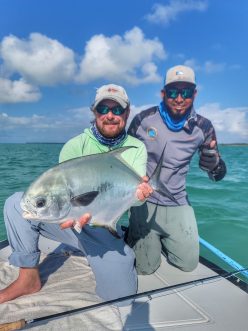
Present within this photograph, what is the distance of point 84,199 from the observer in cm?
252

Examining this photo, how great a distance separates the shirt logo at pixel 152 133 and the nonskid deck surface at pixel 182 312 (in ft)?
5.73

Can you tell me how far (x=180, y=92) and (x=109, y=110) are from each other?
1.16 meters

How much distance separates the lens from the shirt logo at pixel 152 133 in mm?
4180

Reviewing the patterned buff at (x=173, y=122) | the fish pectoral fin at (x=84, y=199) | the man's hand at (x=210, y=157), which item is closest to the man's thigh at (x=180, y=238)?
the man's hand at (x=210, y=157)

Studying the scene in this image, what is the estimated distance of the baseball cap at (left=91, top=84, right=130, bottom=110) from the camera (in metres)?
3.19

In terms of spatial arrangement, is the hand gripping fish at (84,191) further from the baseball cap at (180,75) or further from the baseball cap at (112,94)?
the baseball cap at (180,75)

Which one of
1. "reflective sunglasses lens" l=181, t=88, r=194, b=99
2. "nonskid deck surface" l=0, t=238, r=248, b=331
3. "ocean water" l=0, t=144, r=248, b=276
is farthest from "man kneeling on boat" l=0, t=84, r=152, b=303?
"ocean water" l=0, t=144, r=248, b=276

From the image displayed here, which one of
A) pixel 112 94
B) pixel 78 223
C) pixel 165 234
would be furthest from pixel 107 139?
pixel 165 234

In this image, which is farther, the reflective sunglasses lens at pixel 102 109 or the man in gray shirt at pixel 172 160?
the man in gray shirt at pixel 172 160

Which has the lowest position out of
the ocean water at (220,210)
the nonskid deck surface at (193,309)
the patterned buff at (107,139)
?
the ocean water at (220,210)

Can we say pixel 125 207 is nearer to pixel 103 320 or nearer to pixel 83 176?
pixel 83 176

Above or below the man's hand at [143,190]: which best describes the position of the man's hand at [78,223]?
below

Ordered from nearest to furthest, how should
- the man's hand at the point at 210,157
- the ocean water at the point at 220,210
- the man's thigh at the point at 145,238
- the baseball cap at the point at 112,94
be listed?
the baseball cap at the point at 112,94 → the man's thigh at the point at 145,238 → the man's hand at the point at 210,157 → the ocean water at the point at 220,210

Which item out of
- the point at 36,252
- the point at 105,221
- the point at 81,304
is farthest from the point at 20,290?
the point at 105,221
